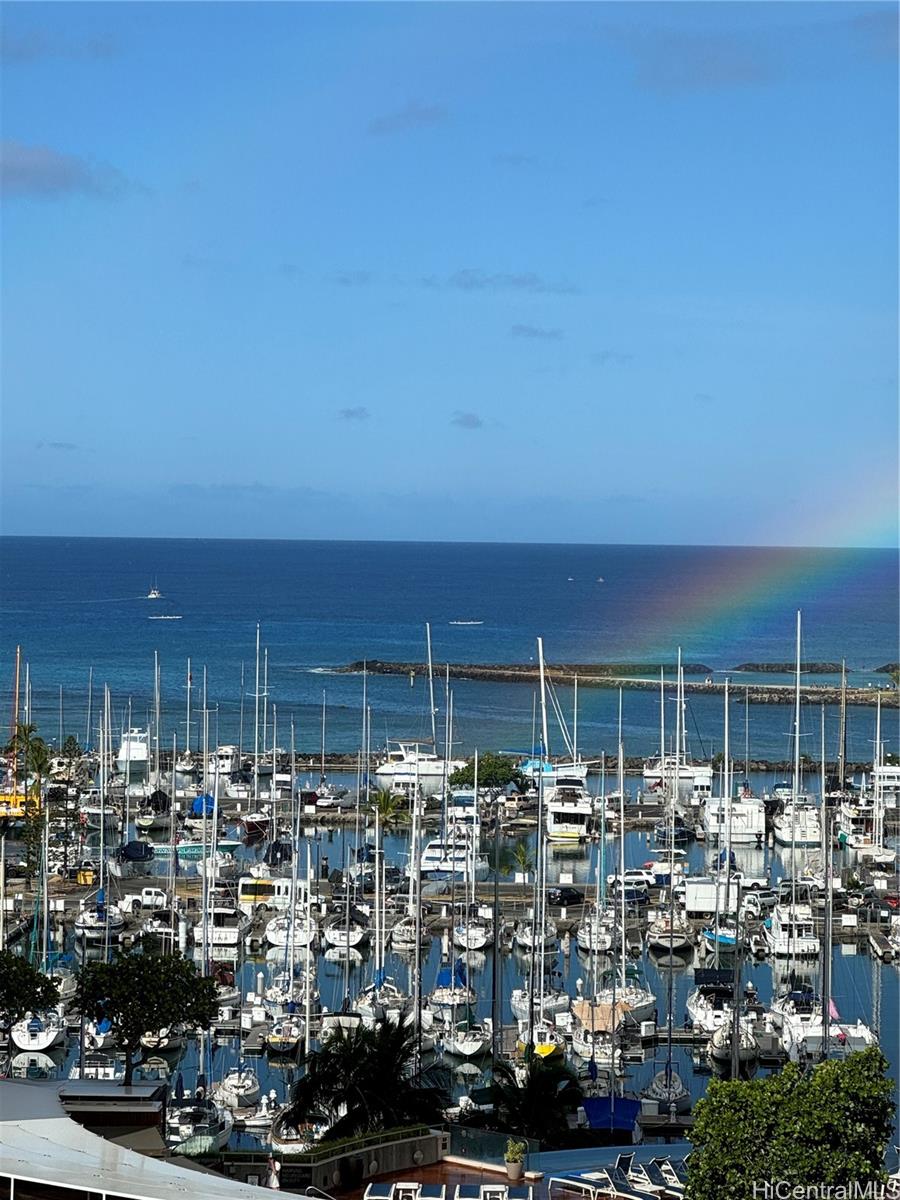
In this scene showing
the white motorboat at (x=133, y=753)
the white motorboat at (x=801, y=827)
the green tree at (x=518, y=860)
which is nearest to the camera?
the green tree at (x=518, y=860)


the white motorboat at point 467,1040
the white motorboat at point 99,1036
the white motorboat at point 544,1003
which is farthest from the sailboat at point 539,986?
the white motorboat at point 99,1036

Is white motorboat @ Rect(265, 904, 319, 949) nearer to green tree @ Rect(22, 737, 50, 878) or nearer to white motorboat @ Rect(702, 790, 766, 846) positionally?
green tree @ Rect(22, 737, 50, 878)

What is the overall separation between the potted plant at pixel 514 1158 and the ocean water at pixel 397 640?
121ft

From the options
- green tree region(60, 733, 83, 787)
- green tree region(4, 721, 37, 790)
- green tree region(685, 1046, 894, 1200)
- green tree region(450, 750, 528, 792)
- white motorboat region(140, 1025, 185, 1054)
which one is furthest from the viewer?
green tree region(450, 750, 528, 792)

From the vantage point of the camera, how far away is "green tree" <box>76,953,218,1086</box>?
20.5m

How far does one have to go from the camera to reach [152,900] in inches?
1361

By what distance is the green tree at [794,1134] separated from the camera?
12273 mm

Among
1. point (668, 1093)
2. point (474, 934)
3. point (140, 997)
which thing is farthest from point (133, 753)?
point (140, 997)

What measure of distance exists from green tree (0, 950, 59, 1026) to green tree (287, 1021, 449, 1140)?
4.52 metres

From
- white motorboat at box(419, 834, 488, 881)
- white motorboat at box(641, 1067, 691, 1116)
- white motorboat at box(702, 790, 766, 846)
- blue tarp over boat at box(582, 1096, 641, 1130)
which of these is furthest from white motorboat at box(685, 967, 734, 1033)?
white motorboat at box(702, 790, 766, 846)

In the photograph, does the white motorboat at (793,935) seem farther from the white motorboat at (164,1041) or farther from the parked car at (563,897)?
the white motorboat at (164,1041)

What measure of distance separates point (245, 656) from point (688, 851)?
62038 mm

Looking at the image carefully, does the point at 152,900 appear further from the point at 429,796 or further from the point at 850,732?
the point at 850,732

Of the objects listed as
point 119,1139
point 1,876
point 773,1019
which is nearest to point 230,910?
point 1,876
